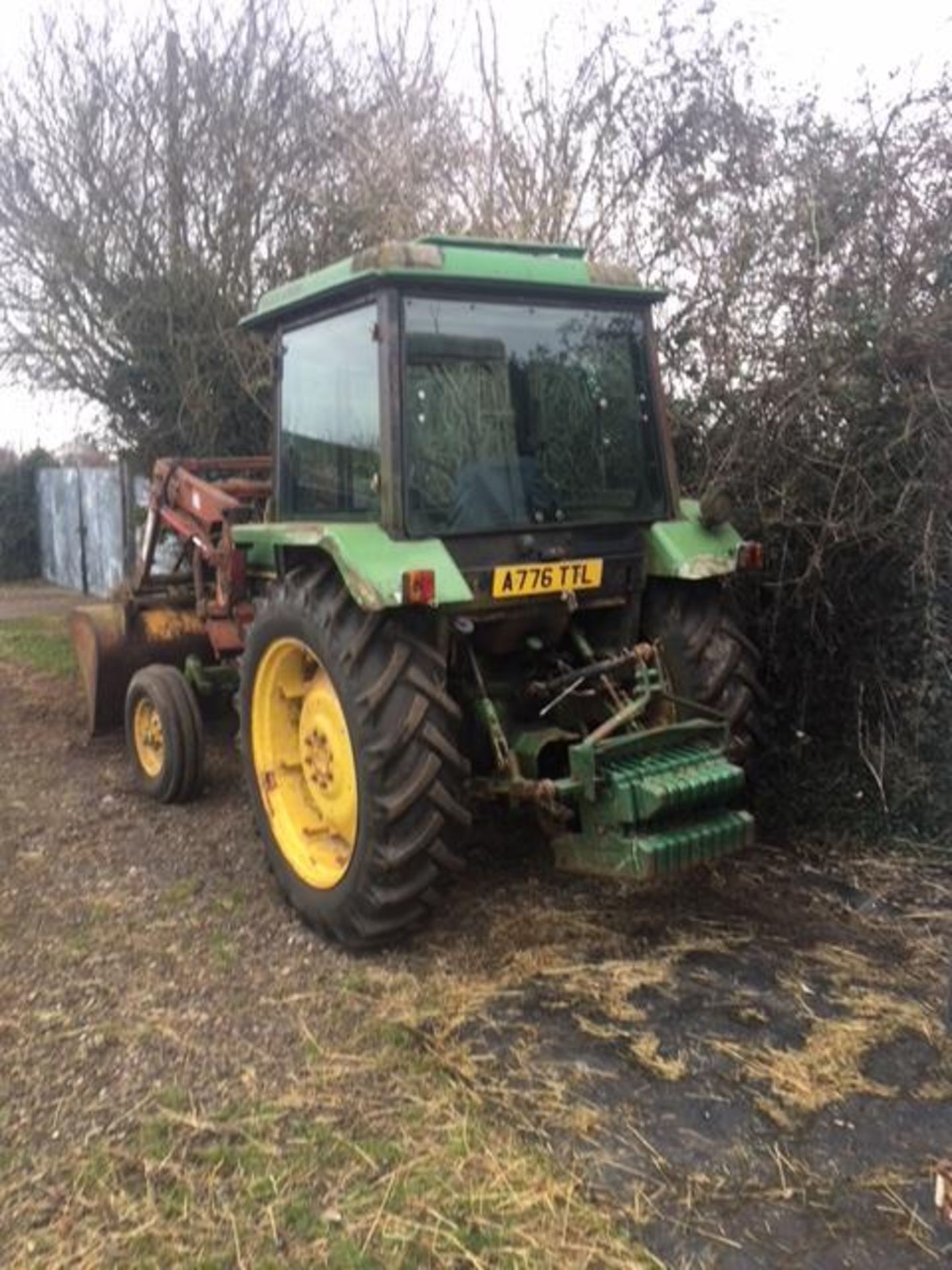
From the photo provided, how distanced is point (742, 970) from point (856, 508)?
6.12 ft

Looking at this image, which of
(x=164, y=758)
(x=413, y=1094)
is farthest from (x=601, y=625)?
(x=164, y=758)

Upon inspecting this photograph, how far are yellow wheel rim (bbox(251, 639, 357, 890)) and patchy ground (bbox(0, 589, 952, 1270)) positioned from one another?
27cm

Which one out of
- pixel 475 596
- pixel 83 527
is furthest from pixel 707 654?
pixel 83 527

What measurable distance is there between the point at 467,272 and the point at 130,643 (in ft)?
11.2

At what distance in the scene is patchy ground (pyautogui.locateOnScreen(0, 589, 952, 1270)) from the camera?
96.3 inches

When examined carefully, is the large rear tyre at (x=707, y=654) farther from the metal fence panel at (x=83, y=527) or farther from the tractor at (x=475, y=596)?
the metal fence panel at (x=83, y=527)

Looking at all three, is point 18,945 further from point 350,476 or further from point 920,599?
point 920,599

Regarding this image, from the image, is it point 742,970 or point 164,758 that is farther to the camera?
point 164,758

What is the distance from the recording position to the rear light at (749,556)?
168 inches

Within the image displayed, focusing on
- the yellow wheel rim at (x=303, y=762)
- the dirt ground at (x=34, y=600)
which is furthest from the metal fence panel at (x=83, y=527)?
the yellow wheel rim at (x=303, y=762)

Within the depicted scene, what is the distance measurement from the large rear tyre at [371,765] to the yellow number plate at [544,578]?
0.37 metres

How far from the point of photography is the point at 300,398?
452 cm

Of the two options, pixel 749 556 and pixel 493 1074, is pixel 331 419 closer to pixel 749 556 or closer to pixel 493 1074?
pixel 749 556

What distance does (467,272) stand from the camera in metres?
3.77
